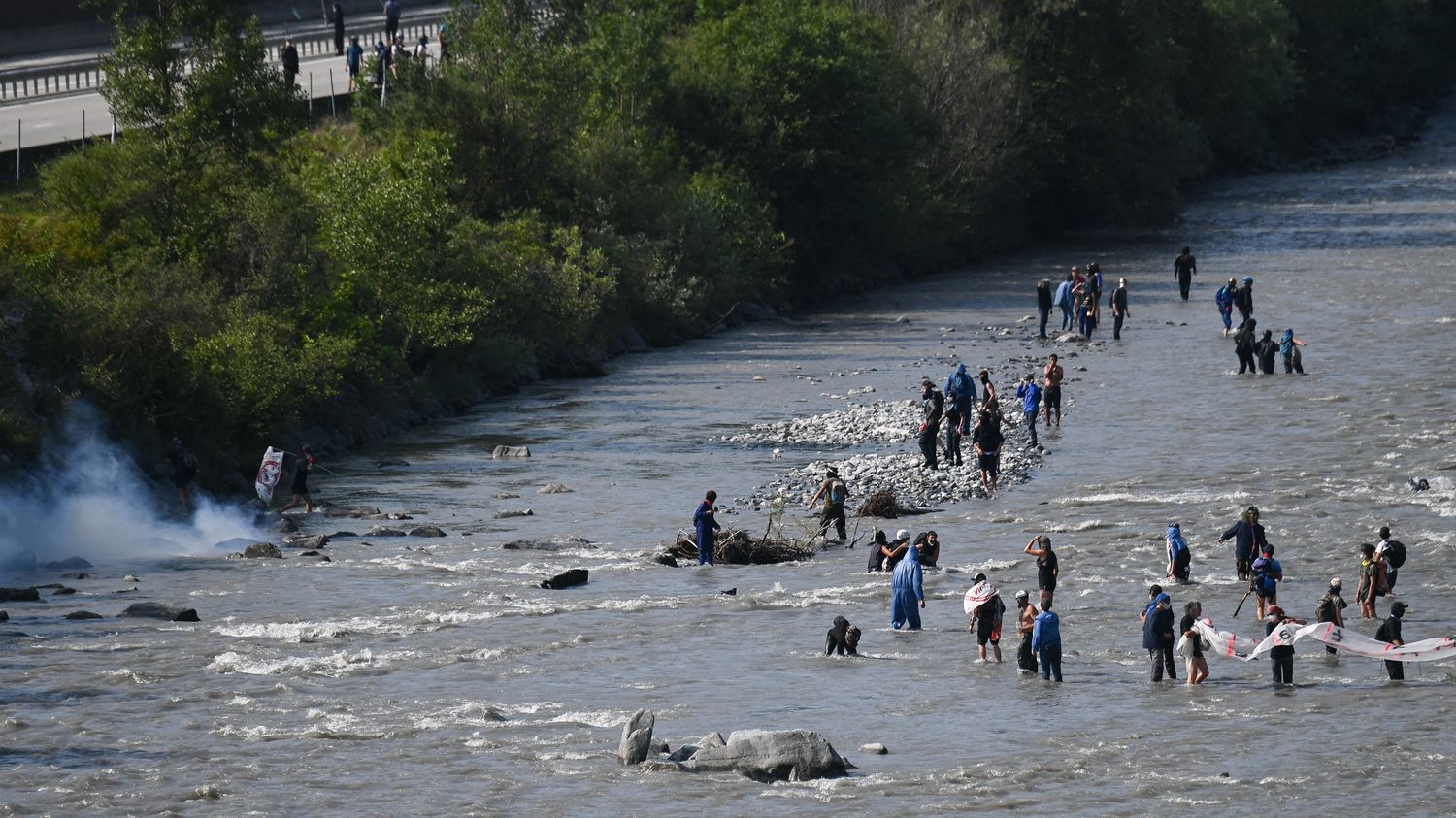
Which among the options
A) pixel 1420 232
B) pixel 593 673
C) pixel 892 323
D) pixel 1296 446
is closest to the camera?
pixel 593 673

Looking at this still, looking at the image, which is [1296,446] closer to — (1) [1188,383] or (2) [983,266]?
(1) [1188,383]

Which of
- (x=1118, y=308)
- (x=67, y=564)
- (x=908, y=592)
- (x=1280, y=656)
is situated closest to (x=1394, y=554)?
(x=1280, y=656)

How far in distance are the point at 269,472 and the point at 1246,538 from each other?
17296 millimetres

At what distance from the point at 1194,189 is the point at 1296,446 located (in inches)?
2374

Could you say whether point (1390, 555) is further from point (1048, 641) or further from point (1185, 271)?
point (1185, 271)

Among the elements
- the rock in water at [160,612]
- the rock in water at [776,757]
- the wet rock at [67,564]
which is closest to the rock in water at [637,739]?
the rock in water at [776,757]

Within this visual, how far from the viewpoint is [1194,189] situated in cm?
9469

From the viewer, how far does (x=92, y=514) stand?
3219cm

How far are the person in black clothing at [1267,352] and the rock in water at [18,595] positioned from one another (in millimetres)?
28966

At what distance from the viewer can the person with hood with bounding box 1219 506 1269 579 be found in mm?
26797

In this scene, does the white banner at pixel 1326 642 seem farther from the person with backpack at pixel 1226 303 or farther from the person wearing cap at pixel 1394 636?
the person with backpack at pixel 1226 303

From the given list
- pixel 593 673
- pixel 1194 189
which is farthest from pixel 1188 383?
pixel 1194 189

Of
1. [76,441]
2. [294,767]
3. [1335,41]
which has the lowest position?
[294,767]

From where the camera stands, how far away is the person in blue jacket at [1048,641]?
73.6 feet
